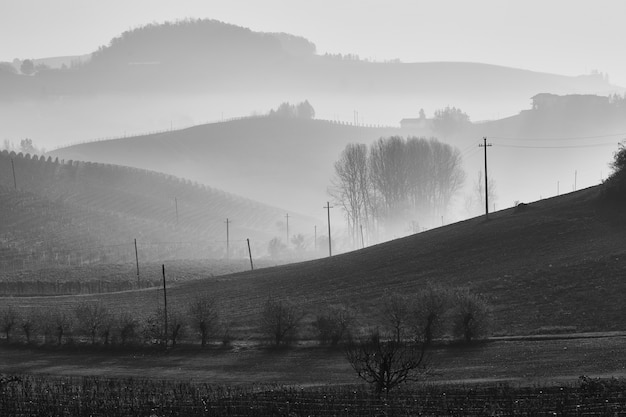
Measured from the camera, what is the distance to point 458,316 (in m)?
60.7

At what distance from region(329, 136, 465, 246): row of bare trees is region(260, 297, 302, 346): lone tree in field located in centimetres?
10797

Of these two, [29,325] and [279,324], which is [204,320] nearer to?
[279,324]

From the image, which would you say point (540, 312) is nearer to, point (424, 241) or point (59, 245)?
point (424, 241)

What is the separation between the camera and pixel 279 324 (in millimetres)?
63312

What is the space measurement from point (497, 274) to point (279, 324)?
21360mm

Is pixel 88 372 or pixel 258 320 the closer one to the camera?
pixel 88 372

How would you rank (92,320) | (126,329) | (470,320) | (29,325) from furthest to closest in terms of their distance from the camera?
(29,325)
(92,320)
(126,329)
(470,320)

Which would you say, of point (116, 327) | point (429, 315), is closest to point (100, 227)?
point (116, 327)

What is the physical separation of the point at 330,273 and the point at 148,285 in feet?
83.0

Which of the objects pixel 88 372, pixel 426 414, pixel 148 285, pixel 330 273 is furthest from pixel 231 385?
pixel 148 285

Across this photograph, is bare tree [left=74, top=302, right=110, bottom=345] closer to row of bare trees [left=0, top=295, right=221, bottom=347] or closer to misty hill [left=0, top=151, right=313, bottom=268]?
row of bare trees [left=0, top=295, right=221, bottom=347]

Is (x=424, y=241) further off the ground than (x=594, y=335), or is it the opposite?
(x=424, y=241)

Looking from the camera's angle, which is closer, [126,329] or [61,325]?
[126,329]

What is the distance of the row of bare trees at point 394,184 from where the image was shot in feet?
570
